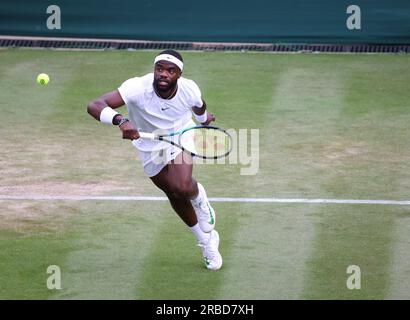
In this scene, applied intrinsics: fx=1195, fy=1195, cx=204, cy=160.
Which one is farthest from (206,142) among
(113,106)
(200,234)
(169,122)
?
(113,106)

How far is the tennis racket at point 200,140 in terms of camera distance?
10.7m

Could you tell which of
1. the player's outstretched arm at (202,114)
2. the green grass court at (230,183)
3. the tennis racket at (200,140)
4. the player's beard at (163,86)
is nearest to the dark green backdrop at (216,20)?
the green grass court at (230,183)

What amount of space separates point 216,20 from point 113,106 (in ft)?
21.9

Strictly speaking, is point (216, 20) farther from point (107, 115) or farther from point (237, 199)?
point (107, 115)

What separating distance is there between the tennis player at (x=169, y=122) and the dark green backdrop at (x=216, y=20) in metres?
6.36

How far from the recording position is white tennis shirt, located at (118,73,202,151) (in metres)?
10.8

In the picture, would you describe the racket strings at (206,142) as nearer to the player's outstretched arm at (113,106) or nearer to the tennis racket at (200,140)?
the tennis racket at (200,140)

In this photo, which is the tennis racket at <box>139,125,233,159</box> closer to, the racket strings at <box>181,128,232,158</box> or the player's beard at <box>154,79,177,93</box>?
the racket strings at <box>181,128,232,158</box>

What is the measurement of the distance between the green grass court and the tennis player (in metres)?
0.39

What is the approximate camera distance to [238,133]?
14523 millimetres

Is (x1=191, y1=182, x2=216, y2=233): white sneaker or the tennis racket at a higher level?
the tennis racket

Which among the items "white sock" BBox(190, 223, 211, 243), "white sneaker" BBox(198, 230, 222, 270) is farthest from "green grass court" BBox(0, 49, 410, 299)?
"white sock" BBox(190, 223, 211, 243)

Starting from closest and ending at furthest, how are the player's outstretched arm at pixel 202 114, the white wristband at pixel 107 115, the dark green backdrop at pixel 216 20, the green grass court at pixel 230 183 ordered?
the white wristband at pixel 107 115 → the green grass court at pixel 230 183 → the player's outstretched arm at pixel 202 114 → the dark green backdrop at pixel 216 20
